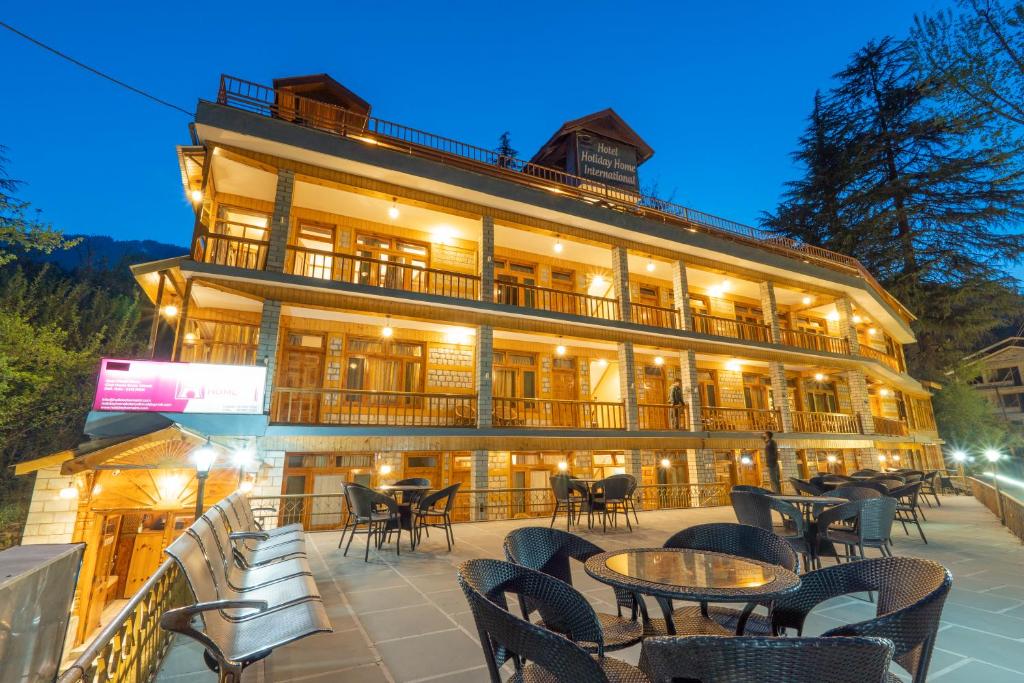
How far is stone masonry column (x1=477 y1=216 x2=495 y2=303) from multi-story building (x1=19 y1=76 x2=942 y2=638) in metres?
0.05

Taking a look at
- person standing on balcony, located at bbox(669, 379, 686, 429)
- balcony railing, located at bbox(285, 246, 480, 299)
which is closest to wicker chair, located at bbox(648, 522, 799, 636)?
balcony railing, located at bbox(285, 246, 480, 299)

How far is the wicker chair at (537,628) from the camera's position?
4.69 ft

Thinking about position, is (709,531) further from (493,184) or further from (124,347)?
(124,347)

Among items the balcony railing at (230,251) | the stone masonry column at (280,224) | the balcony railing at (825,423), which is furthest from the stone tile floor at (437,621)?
the balcony railing at (825,423)

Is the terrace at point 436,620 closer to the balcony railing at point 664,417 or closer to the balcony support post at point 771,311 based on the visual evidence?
the balcony railing at point 664,417

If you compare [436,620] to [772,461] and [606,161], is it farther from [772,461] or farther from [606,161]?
[606,161]

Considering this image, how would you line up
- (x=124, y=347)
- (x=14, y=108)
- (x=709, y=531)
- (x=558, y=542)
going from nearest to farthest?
1. (x=558, y=542)
2. (x=709, y=531)
3. (x=124, y=347)
4. (x=14, y=108)

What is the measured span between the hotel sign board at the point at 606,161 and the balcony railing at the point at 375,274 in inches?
301

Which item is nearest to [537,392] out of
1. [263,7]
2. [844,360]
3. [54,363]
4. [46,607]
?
[844,360]

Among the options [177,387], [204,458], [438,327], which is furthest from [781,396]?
[177,387]

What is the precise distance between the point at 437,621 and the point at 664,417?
12600 mm

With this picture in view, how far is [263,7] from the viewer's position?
354 feet

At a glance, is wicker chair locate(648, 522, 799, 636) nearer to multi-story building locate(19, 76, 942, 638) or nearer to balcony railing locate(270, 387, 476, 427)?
multi-story building locate(19, 76, 942, 638)

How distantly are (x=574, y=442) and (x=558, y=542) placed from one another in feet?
28.9
